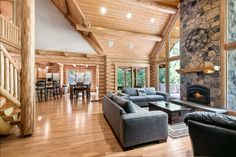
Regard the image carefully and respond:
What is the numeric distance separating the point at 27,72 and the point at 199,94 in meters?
5.50

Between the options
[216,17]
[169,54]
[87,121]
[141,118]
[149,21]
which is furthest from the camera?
[169,54]

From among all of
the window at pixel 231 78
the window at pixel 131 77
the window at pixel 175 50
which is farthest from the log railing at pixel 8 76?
the window at pixel 175 50

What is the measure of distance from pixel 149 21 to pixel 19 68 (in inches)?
219

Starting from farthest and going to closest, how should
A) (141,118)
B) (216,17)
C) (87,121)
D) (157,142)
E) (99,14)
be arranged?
(99,14), (216,17), (87,121), (157,142), (141,118)

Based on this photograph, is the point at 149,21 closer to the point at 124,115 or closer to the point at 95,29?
the point at 95,29

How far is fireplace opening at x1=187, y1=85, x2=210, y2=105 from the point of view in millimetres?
4854

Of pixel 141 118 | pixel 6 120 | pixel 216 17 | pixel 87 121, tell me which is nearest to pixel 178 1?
pixel 216 17

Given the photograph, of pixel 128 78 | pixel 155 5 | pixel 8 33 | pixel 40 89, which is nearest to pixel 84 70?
pixel 128 78

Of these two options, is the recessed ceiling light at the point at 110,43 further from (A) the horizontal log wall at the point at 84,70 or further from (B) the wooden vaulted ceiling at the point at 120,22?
(A) the horizontal log wall at the point at 84,70

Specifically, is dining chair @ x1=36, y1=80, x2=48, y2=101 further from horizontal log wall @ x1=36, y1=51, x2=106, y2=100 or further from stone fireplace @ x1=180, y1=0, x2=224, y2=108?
stone fireplace @ x1=180, y1=0, x2=224, y2=108

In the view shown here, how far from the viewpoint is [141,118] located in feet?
8.65

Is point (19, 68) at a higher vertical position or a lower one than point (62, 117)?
higher

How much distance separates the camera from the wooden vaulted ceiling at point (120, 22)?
216 inches

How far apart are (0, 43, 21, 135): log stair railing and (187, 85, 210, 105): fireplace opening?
18.3 ft
